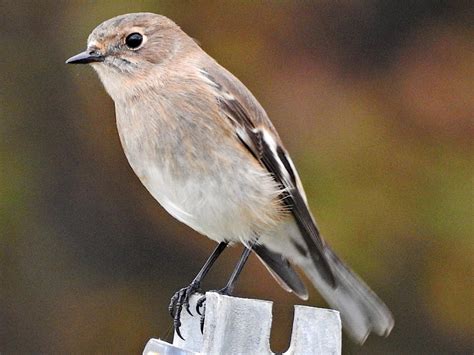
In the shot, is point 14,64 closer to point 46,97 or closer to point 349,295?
point 46,97

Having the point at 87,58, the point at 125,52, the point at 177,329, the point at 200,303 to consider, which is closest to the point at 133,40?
the point at 125,52

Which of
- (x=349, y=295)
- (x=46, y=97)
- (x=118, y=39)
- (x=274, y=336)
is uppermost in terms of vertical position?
(x=118, y=39)

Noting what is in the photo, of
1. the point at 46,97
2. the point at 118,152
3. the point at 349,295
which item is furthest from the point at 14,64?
the point at 349,295

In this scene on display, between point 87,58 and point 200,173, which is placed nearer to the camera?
point 200,173

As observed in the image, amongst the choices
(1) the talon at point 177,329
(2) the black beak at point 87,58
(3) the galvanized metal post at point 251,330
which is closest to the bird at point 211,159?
(2) the black beak at point 87,58

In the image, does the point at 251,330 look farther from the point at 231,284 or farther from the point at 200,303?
the point at 231,284

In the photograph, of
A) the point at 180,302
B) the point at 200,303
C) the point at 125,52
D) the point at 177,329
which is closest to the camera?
the point at 177,329

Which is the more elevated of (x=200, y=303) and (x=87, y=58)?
(x=87, y=58)
